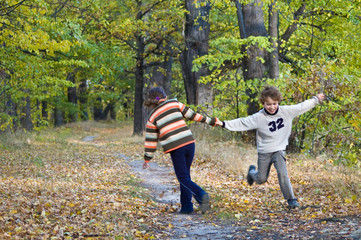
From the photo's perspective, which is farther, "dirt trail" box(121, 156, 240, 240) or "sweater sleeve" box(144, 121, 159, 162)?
"sweater sleeve" box(144, 121, 159, 162)

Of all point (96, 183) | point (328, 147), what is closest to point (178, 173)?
point (96, 183)

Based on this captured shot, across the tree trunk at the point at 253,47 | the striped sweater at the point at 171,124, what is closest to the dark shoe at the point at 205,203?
the striped sweater at the point at 171,124

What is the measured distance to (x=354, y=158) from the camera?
26.7ft

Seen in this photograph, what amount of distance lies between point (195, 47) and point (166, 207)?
11.8 meters

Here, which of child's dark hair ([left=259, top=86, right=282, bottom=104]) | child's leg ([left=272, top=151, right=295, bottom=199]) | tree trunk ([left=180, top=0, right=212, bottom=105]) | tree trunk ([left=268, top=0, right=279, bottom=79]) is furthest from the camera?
tree trunk ([left=180, top=0, right=212, bottom=105])

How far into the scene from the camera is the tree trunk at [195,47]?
727 inches

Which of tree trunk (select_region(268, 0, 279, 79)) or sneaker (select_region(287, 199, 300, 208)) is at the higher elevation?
tree trunk (select_region(268, 0, 279, 79))

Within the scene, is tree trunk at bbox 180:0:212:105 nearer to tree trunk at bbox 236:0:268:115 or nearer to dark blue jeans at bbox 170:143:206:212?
tree trunk at bbox 236:0:268:115

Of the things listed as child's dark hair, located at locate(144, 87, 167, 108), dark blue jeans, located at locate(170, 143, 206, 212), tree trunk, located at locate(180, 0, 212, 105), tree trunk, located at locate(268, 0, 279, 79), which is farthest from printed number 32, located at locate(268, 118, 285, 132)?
tree trunk, located at locate(180, 0, 212, 105)

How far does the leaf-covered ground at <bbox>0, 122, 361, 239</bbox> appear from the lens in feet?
18.2

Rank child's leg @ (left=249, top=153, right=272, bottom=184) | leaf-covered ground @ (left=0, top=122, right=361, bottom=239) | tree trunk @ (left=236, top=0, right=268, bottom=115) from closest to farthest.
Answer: leaf-covered ground @ (left=0, top=122, right=361, bottom=239) < child's leg @ (left=249, top=153, right=272, bottom=184) < tree trunk @ (left=236, top=0, right=268, bottom=115)

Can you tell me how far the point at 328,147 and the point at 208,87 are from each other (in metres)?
9.49

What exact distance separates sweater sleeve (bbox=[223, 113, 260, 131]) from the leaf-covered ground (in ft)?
4.42

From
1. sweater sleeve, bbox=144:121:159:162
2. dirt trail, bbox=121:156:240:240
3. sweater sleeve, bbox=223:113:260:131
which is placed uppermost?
sweater sleeve, bbox=223:113:260:131
